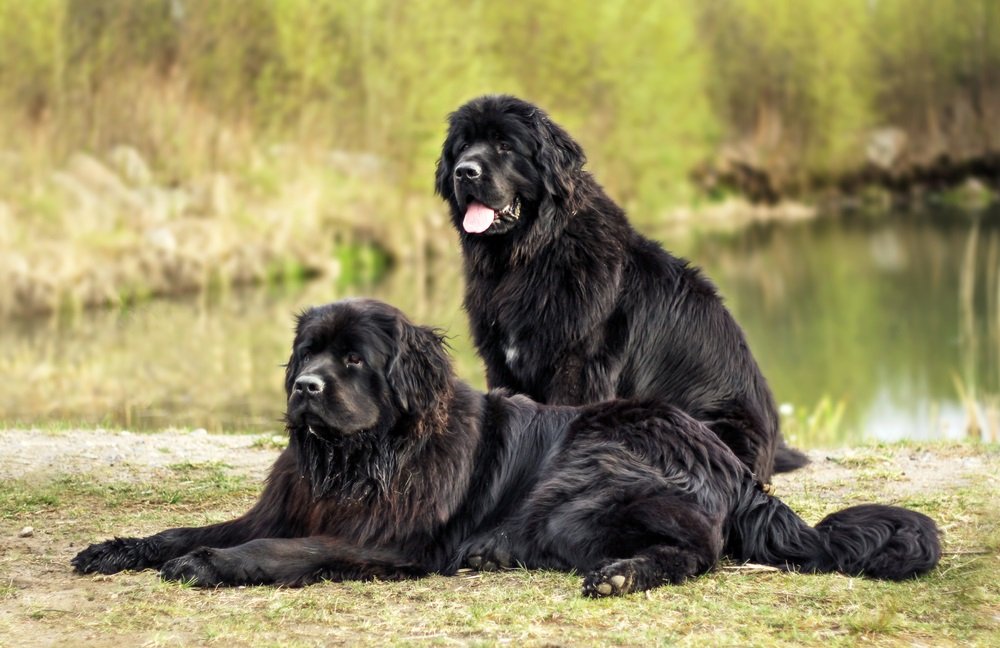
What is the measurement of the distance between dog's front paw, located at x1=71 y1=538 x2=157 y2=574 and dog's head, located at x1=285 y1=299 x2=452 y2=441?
2.73 feet

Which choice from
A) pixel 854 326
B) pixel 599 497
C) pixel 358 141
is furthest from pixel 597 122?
pixel 599 497

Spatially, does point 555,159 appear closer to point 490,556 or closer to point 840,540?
point 490,556

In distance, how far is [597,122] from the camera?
34250 mm

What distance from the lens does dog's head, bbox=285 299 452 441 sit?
444 cm

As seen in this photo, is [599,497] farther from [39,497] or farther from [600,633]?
[39,497]

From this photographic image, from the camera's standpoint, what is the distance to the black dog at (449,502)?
4453 millimetres

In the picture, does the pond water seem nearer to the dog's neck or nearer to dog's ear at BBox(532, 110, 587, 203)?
dog's ear at BBox(532, 110, 587, 203)

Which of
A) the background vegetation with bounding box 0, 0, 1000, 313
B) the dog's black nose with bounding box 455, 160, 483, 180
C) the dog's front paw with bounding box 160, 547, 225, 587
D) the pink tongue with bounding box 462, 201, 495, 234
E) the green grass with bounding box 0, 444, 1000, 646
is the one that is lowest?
the green grass with bounding box 0, 444, 1000, 646

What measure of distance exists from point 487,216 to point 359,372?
6.03 ft

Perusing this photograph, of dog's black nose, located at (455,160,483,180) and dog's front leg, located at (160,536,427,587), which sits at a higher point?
dog's black nose, located at (455,160,483,180)

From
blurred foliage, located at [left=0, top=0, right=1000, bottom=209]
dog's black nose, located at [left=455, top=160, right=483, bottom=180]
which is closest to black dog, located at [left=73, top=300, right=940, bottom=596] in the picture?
dog's black nose, located at [left=455, top=160, right=483, bottom=180]

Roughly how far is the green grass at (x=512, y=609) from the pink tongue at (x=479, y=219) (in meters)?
2.15

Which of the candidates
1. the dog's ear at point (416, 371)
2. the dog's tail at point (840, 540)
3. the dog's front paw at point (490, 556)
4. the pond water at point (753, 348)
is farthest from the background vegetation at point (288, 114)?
the dog's front paw at point (490, 556)

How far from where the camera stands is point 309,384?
4375mm
